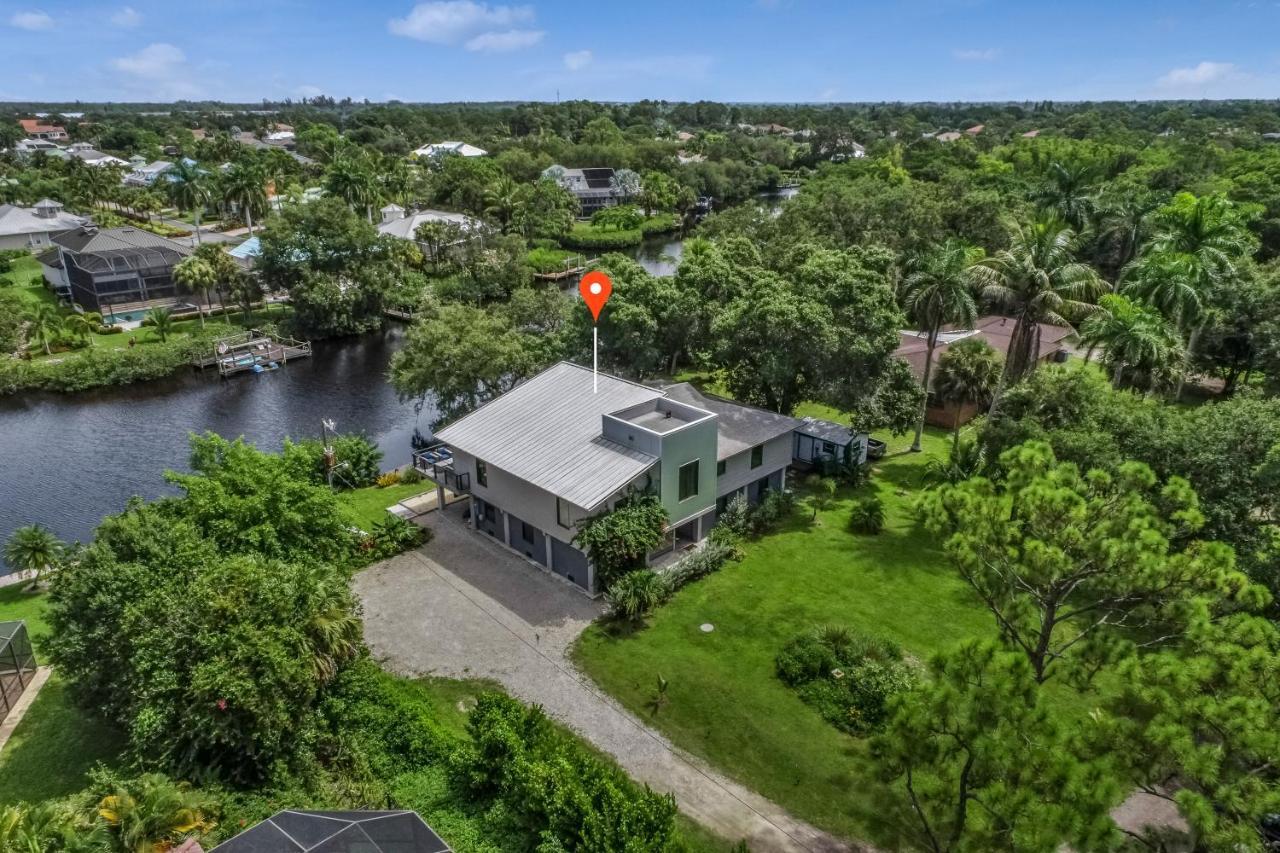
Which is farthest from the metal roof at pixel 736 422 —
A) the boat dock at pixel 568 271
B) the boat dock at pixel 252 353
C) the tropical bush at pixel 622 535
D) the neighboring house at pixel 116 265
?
the neighboring house at pixel 116 265

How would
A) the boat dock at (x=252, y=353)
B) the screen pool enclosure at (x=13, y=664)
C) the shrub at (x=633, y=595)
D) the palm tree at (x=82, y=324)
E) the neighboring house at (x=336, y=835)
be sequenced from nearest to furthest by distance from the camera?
1. the neighboring house at (x=336, y=835)
2. the screen pool enclosure at (x=13, y=664)
3. the shrub at (x=633, y=595)
4. the boat dock at (x=252, y=353)
5. the palm tree at (x=82, y=324)

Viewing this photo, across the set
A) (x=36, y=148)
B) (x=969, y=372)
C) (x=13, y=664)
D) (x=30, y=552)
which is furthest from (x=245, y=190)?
(x=36, y=148)

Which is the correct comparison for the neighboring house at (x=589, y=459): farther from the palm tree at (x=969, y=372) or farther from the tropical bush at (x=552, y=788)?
the palm tree at (x=969, y=372)

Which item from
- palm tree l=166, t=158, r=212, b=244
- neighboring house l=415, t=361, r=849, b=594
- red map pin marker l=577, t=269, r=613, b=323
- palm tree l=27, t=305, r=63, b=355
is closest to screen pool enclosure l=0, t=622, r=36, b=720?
neighboring house l=415, t=361, r=849, b=594

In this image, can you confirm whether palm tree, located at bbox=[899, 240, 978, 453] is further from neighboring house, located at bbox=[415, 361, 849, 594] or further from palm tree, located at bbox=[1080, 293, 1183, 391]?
neighboring house, located at bbox=[415, 361, 849, 594]

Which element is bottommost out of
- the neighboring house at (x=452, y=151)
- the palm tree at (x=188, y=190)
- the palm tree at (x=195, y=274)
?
the palm tree at (x=195, y=274)

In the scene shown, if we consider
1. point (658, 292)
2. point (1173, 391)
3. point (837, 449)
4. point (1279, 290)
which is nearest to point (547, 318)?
point (658, 292)
